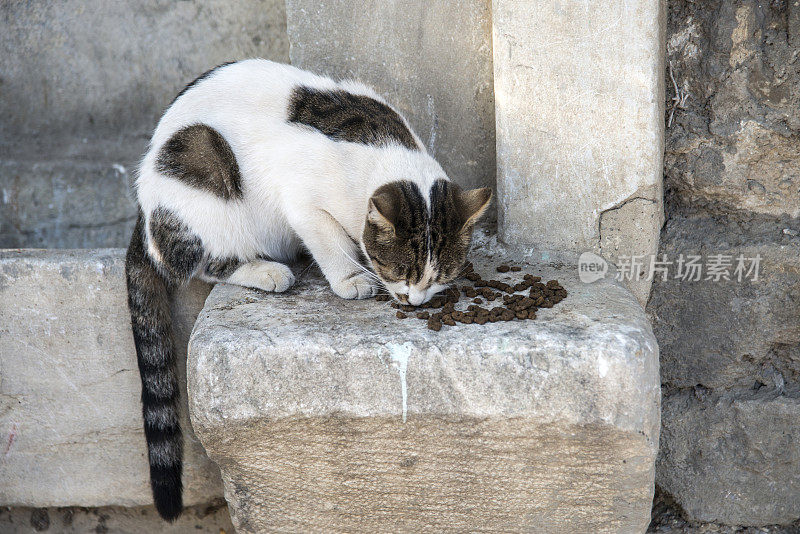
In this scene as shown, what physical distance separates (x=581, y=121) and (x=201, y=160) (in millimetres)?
1354

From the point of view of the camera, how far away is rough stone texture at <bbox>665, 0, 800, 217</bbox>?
249cm

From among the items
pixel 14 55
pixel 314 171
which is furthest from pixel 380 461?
pixel 14 55

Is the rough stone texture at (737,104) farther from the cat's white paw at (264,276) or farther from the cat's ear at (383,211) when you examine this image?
the cat's white paw at (264,276)

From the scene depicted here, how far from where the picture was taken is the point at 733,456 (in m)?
2.80

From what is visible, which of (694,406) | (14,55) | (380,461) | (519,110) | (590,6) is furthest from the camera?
(14,55)

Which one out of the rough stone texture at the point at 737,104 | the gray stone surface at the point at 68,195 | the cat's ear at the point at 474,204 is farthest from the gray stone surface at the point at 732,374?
the gray stone surface at the point at 68,195

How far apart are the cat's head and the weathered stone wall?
34.1 inches

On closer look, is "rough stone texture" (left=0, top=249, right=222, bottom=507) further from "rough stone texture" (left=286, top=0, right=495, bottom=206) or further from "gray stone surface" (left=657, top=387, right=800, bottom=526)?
"gray stone surface" (left=657, top=387, right=800, bottom=526)

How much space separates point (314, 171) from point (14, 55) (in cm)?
226

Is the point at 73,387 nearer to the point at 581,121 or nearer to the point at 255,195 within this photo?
→ the point at 255,195

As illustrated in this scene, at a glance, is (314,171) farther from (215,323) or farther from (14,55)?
(14,55)

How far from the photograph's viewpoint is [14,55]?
12.3ft

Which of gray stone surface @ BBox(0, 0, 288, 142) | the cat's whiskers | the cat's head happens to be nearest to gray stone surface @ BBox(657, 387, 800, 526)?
the cat's head

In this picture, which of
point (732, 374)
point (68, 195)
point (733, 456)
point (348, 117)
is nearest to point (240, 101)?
point (348, 117)
